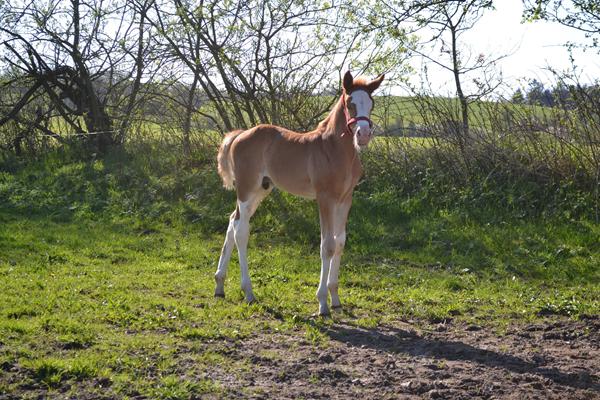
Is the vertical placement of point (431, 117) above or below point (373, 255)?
above

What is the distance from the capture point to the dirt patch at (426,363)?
5164 millimetres

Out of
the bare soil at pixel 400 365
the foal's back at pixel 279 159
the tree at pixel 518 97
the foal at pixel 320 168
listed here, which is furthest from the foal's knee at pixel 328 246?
the tree at pixel 518 97

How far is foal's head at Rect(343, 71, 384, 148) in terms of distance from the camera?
6.82 meters

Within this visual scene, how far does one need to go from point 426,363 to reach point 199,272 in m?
4.35

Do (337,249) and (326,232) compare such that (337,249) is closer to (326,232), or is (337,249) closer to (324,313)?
(326,232)

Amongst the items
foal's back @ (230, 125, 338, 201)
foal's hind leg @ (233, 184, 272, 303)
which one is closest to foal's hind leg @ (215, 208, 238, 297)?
foal's hind leg @ (233, 184, 272, 303)

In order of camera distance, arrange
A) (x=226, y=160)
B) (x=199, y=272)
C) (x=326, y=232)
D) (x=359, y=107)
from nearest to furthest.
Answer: (x=359, y=107), (x=326, y=232), (x=226, y=160), (x=199, y=272)

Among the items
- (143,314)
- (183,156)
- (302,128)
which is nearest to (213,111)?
(183,156)

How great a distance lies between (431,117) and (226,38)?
4043 mm

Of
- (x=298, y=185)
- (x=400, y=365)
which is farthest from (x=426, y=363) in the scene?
(x=298, y=185)

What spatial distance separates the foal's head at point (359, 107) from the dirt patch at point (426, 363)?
179 centimetres

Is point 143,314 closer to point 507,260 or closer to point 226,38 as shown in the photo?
point 507,260

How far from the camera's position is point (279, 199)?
12.5 m

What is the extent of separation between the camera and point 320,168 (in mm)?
7586
